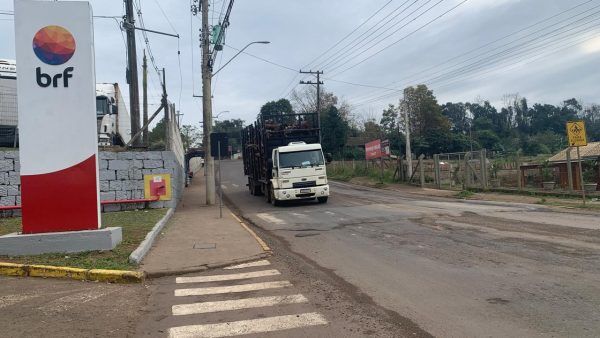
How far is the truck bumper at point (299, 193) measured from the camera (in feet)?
68.1

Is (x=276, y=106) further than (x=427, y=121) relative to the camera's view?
Yes

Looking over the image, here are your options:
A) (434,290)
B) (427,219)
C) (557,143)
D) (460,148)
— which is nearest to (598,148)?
(427,219)

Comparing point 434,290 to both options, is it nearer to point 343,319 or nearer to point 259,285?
point 343,319

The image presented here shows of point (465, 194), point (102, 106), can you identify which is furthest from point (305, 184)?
point (102, 106)

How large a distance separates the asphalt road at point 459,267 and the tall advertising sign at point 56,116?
4263 mm

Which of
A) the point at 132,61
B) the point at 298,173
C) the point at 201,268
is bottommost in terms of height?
the point at 201,268

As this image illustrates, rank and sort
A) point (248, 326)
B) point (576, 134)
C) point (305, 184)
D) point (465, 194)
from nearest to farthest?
point (248, 326) < point (576, 134) < point (305, 184) < point (465, 194)

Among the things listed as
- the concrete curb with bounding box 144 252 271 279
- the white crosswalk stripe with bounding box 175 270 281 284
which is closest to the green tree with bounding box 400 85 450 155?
the concrete curb with bounding box 144 252 271 279

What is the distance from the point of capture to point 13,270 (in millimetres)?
8211

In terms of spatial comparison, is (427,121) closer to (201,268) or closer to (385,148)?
(385,148)

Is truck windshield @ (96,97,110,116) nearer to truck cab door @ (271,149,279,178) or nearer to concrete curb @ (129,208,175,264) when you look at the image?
truck cab door @ (271,149,279,178)

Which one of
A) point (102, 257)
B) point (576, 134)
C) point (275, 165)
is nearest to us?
point (102, 257)

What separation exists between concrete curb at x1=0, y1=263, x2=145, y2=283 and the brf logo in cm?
373

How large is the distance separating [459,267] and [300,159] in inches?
531
